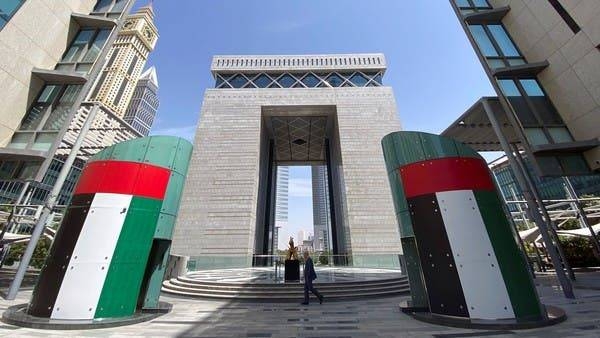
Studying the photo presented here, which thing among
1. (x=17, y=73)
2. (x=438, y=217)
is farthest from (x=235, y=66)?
(x=438, y=217)

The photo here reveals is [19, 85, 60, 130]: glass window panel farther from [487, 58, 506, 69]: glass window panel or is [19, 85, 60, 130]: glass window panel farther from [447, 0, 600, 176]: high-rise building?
[487, 58, 506, 69]: glass window panel

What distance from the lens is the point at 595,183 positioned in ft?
166

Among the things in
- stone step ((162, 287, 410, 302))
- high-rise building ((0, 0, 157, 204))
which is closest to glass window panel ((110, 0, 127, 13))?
high-rise building ((0, 0, 157, 204))

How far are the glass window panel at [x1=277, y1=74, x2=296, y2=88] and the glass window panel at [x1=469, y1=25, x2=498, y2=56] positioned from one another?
850 inches

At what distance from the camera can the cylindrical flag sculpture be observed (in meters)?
5.79

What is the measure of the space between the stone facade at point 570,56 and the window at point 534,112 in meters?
0.25

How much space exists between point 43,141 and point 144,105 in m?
170

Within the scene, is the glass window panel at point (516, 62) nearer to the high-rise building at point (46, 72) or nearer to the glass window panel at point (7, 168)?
the high-rise building at point (46, 72)

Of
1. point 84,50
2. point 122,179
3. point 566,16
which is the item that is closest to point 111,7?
point 84,50

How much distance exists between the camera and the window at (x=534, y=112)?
10172 millimetres

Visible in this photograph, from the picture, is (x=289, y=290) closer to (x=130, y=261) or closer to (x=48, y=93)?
(x=130, y=261)

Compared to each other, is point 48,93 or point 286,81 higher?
point 286,81

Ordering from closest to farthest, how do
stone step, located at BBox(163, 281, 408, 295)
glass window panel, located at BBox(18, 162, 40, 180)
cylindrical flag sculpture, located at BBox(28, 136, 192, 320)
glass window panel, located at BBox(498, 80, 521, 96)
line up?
cylindrical flag sculpture, located at BBox(28, 136, 192, 320) → stone step, located at BBox(163, 281, 408, 295) → glass window panel, located at BBox(18, 162, 40, 180) → glass window panel, located at BBox(498, 80, 521, 96)

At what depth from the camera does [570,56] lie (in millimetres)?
Answer: 10305
